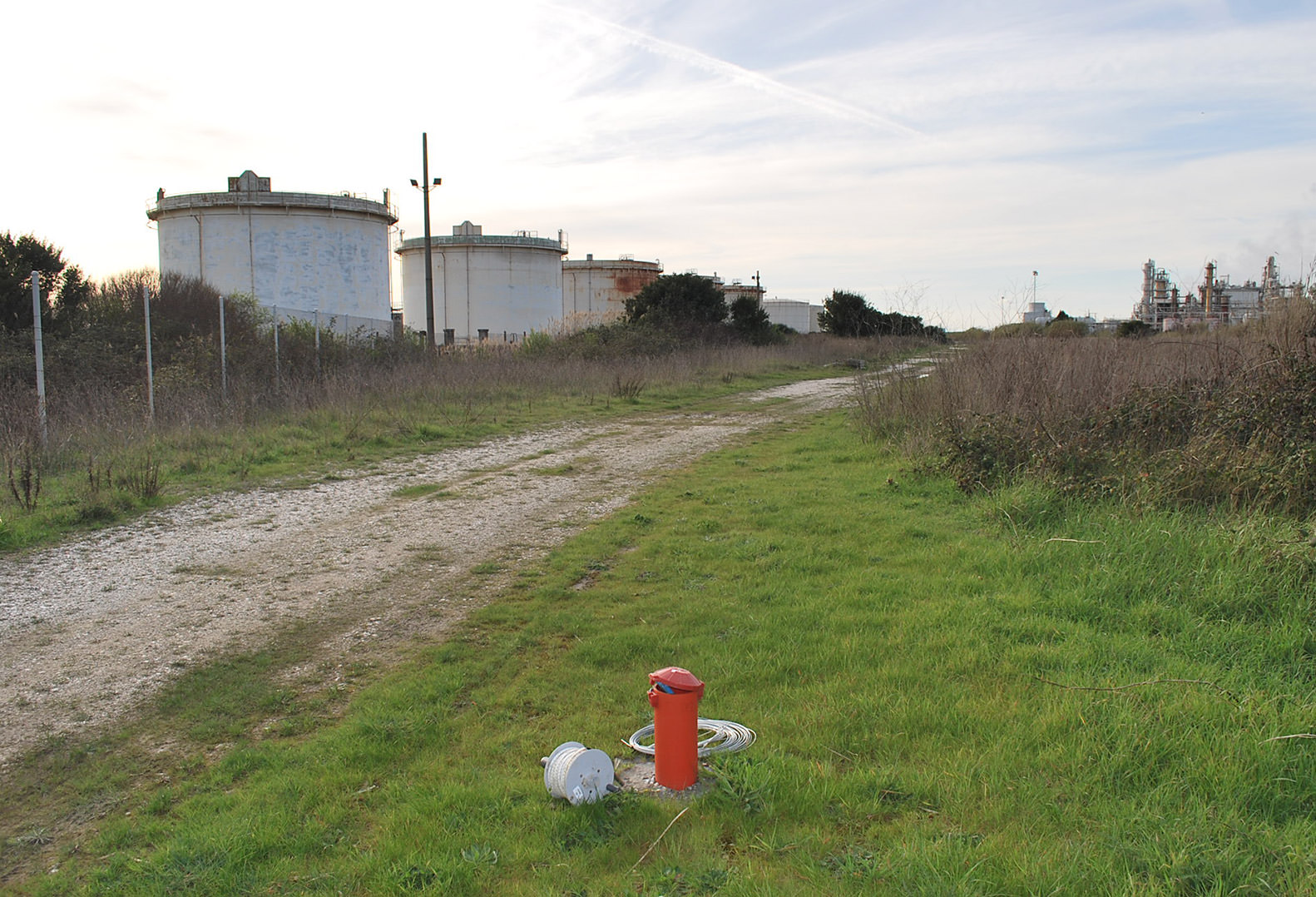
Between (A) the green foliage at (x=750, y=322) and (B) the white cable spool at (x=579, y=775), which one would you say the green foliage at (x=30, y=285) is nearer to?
(B) the white cable spool at (x=579, y=775)

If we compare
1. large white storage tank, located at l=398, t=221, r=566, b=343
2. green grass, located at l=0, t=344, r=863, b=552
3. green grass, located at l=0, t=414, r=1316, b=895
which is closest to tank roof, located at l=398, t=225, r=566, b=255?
large white storage tank, located at l=398, t=221, r=566, b=343

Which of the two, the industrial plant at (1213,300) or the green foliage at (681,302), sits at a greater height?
the green foliage at (681,302)

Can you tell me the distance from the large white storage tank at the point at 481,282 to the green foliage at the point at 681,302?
9.15 meters

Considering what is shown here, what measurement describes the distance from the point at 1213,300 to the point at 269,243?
96.0 ft

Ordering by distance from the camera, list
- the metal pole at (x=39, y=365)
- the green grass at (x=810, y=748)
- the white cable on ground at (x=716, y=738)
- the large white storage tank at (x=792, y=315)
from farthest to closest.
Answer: the large white storage tank at (x=792, y=315) → the metal pole at (x=39, y=365) → the white cable on ground at (x=716, y=738) → the green grass at (x=810, y=748)

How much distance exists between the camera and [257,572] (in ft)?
20.6

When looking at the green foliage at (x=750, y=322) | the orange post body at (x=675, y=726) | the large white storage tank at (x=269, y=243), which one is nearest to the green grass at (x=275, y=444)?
the orange post body at (x=675, y=726)

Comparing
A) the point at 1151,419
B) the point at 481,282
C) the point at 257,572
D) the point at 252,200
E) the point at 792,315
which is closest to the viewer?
the point at 257,572

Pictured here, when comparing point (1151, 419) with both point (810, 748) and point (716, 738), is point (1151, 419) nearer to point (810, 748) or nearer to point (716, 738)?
point (810, 748)

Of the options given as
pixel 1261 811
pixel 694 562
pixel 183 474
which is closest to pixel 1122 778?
pixel 1261 811

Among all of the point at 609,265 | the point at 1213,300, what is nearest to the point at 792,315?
the point at 609,265

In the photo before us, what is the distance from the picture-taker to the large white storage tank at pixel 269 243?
31.4m

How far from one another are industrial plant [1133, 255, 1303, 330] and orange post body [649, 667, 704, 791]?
26.2ft

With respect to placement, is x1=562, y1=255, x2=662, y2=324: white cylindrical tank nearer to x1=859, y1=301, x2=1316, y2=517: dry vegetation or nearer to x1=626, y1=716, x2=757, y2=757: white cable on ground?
x1=859, y1=301, x2=1316, y2=517: dry vegetation
